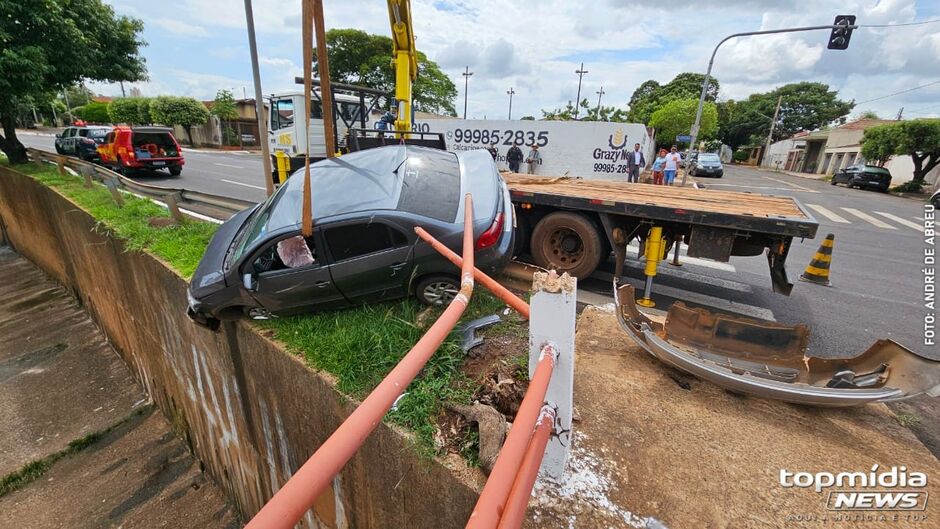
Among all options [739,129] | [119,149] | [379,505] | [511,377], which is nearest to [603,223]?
[511,377]

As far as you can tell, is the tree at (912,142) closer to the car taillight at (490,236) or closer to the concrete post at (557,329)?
the car taillight at (490,236)

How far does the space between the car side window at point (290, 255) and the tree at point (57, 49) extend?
11.3 m

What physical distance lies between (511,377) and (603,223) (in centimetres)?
305

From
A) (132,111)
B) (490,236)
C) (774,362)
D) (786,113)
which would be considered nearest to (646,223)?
(774,362)

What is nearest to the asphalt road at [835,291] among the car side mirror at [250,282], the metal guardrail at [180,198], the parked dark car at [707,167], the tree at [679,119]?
the car side mirror at [250,282]

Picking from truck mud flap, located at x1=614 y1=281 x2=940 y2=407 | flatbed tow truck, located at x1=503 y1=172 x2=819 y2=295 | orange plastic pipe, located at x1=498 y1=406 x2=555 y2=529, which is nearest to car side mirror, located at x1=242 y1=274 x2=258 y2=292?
orange plastic pipe, located at x1=498 y1=406 x2=555 y2=529

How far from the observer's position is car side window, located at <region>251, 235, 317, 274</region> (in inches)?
147

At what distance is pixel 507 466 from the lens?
1191 mm

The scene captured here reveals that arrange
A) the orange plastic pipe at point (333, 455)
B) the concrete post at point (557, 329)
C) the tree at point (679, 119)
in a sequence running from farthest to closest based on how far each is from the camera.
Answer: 1. the tree at point (679, 119)
2. the concrete post at point (557, 329)
3. the orange plastic pipe at point (333, 455)

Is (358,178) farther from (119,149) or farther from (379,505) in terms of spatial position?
(119,149)

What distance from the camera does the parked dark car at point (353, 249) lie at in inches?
143

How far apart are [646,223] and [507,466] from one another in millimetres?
4515

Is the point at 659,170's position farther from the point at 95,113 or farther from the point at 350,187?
the point at 95,113

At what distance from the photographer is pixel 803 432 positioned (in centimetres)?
259
